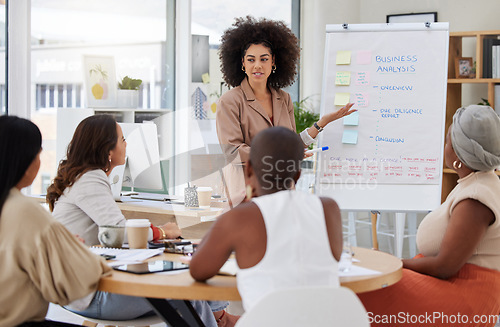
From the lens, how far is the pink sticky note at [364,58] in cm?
379

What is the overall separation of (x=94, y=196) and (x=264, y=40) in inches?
58.9

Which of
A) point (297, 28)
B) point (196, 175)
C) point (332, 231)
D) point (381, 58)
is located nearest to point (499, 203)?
point (332, 231)

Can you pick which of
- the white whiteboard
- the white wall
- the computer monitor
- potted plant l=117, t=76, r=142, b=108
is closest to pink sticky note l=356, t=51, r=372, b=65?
the white whiteboard

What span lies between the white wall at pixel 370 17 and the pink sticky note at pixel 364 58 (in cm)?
209

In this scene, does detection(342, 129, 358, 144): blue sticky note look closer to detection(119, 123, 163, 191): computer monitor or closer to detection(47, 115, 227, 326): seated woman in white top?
detection(119, 123, 163, 191): computer monitor

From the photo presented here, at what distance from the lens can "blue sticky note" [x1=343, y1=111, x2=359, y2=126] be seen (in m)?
3.72

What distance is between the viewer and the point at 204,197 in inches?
118

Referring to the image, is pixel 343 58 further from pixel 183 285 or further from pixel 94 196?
pixel 183 285

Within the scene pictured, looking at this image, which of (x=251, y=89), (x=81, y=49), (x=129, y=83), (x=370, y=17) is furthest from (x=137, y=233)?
(x=370, y=17)

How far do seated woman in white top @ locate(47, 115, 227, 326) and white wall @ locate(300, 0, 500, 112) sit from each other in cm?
404

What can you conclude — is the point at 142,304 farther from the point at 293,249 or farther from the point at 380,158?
the point at 380,158

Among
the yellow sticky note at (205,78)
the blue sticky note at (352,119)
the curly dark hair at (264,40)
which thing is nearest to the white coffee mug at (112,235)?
the curly dark hair at (264,40)

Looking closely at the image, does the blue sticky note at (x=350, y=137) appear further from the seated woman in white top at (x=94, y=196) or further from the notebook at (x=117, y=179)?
the seated woman in white top at (x=94, y=196)

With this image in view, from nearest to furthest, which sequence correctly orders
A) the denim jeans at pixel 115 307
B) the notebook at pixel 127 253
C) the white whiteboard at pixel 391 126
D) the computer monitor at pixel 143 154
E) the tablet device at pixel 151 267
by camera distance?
the tablet device at pixel 151 267 → the notebook at pixel 127 253 → the denim jeans at pixel 115 307 → the computer monitor at pixel 143 154 → the white whiteboard at pixel 391 126
